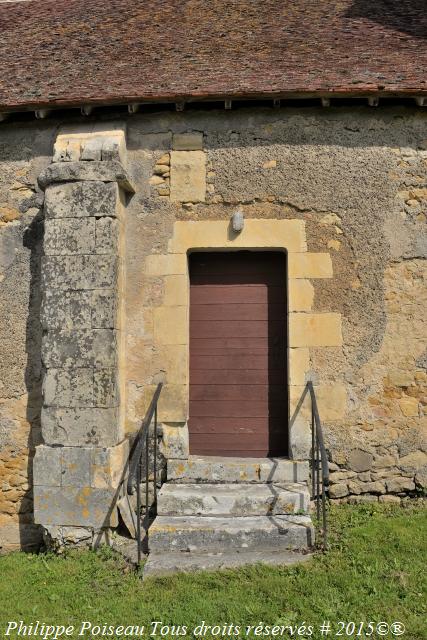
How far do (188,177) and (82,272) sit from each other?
4.78 feet

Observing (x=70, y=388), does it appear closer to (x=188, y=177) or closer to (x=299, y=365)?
(x=299, y=365)

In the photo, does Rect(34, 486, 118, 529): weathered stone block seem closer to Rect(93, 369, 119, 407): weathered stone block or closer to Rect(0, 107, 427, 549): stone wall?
Rect(0, 107, 427, 549): stone wall

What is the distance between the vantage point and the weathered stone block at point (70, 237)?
5139 mm

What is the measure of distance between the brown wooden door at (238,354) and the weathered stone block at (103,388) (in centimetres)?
100

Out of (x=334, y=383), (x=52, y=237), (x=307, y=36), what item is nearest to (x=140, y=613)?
(x=334, y=383)

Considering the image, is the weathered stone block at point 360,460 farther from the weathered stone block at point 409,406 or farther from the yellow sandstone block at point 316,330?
the yellow sandstone block at point 316,330

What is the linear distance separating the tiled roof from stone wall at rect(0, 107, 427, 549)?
1.09 feet

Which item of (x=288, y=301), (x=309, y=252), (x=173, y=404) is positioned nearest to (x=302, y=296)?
(x=288, y=301)

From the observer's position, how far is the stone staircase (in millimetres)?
4387

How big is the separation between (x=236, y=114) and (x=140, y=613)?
14.9 ft

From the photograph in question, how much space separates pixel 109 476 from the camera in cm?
491

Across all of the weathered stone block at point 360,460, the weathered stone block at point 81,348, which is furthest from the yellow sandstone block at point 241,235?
the weathered stone block at point 360,460

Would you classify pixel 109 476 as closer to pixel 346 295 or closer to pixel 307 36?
pixel 346 295

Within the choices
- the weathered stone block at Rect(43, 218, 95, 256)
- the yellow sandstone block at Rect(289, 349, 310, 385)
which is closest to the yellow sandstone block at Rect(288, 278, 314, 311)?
the yellow sandstone block at Rect(289, 349, 310, 385)
